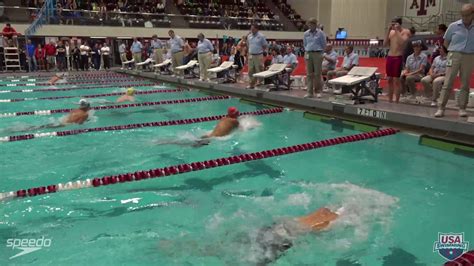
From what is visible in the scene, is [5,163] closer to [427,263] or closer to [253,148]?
[253,148]

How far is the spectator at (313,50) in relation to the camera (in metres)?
7.23

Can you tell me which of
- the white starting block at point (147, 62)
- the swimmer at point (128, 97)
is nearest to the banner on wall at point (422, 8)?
the white starting block at point (147, 62)

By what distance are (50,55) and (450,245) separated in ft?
59.7

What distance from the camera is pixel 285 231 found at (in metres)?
2.91

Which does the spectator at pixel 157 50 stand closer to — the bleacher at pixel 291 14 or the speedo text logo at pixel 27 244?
the speedo text logo at pixel 27 244

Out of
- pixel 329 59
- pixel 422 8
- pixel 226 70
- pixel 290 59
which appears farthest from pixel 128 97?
pixel 422 8

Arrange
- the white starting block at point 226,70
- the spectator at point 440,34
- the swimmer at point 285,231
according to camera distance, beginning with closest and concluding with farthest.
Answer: the swimmer at point 285,231 < the spectator at point 440,34 < the white starting block at point 226,70

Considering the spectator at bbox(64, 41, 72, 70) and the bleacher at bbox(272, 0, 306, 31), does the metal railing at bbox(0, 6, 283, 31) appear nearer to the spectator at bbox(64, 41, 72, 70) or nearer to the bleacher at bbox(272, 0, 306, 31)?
the spectator at bbox(64, 41, 72, 70)

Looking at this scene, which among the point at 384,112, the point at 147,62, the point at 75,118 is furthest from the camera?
the point at 147,62

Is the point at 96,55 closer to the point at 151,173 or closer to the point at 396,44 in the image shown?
the point at 396,44

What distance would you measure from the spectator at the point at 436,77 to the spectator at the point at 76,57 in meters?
15.6

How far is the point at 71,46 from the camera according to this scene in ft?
59.8

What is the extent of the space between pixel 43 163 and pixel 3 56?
15.2 meters

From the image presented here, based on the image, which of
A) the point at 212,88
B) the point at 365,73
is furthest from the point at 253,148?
the point at 212,88
